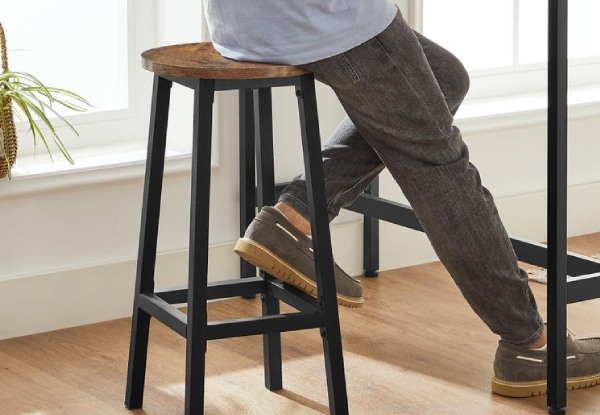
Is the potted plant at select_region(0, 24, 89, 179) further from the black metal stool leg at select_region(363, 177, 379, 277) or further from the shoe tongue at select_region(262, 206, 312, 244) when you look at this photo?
the black metal stool leg at select_region(363, 177, 379, 277)

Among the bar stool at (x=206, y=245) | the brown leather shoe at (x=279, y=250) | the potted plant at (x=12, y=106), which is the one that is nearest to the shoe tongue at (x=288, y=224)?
the brown leather shoe at (x=279, y=250)

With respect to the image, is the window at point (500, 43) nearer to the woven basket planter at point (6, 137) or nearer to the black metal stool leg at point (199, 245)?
the woven basket planter at point (6, 137)

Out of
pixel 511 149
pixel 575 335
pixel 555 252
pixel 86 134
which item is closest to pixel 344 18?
pixel 555 252

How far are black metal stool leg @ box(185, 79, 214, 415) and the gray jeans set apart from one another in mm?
207

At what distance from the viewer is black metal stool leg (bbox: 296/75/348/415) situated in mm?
2252

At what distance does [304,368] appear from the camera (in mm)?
2703

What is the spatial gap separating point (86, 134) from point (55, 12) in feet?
1.02

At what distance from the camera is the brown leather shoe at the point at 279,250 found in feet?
7.84

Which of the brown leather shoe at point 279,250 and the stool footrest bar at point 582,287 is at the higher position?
the brown leather shoe at point 279,250

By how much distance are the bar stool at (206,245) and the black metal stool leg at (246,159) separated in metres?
0.52

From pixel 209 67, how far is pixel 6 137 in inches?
32.4

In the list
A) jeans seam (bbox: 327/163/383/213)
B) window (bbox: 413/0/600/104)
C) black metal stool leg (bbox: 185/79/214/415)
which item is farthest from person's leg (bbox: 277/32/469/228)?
window (bbox: 413/0/600/104)

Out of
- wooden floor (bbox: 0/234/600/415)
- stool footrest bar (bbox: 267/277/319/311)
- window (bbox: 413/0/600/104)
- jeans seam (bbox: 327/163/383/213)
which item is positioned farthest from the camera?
window (bbox: 413/0/600/104)

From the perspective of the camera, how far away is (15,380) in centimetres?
262
